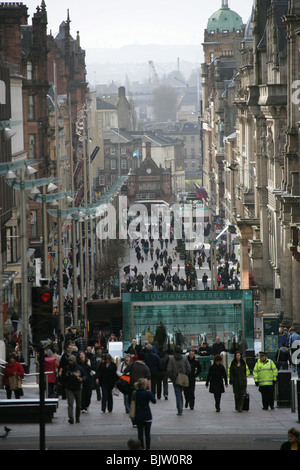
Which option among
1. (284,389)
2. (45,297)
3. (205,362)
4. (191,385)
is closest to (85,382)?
(191,385)

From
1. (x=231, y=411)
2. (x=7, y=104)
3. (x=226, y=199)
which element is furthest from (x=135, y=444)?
(x=226, y=199)

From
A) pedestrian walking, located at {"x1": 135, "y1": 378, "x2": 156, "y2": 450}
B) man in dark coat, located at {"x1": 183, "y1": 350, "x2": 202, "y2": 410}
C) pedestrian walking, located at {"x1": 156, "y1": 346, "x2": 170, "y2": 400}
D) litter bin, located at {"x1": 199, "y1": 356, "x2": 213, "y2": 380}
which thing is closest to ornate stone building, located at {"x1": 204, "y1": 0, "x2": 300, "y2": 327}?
litter bin, located at {"x1": 199, "y1": 356, "x2": 213, "y2": 380}

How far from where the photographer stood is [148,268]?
343 ft

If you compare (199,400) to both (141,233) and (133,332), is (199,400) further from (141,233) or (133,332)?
(141,233)

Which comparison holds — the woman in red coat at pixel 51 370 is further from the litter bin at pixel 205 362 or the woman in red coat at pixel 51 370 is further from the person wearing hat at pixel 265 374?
the person wearing hat at pixel 265 374

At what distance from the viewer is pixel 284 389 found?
89.8 feet

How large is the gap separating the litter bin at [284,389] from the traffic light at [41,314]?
820cm

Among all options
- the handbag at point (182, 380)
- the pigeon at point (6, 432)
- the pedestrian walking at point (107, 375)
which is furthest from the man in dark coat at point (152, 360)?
the pigeon at point (6, 432)

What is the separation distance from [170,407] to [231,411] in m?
1.52
